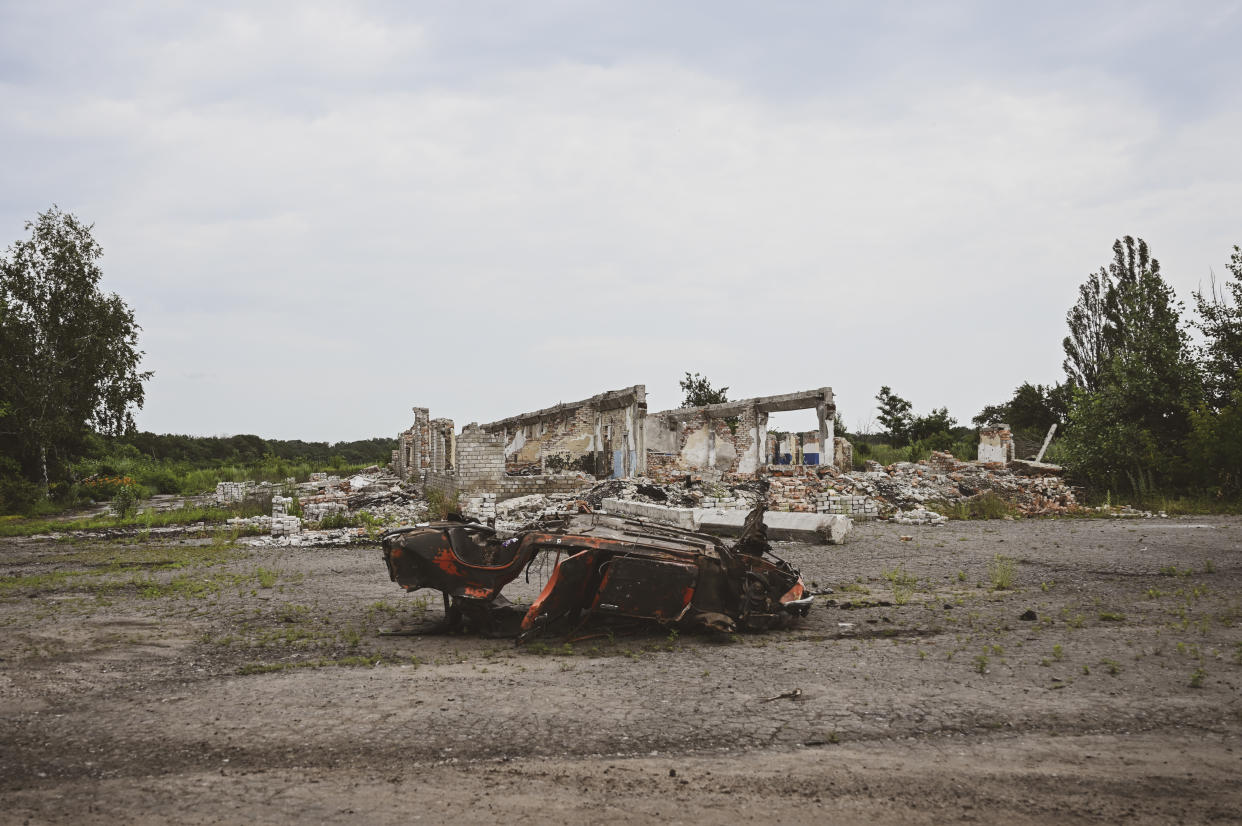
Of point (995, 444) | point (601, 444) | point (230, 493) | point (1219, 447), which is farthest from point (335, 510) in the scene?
point (995, 444)

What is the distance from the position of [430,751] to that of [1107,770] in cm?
307

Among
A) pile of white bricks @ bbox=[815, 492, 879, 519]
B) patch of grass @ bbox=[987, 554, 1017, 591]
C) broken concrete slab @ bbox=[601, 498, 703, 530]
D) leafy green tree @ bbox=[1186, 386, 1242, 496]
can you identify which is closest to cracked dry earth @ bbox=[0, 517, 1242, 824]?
patch of grass @ bbox=[987, 554, 1017, 591]

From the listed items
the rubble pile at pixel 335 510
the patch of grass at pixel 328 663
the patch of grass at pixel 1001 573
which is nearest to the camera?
the patch of grass at pixel 328 663

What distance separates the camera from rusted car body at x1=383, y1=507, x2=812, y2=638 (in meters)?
6.17

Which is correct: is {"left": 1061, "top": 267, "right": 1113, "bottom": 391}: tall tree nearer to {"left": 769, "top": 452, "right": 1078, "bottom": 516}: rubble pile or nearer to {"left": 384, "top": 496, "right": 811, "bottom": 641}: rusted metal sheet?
{"left": 769, "top": 452, "right": 1078, "bottom": 516}: rubble pile

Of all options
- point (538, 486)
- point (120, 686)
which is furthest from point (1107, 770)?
point (538, 486)

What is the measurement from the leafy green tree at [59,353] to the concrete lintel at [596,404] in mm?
13115

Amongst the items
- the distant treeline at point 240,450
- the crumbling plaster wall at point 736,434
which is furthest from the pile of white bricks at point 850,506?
the distant treeline at point 240,450

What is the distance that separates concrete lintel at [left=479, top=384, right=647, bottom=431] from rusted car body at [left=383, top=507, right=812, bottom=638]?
50.3 feet

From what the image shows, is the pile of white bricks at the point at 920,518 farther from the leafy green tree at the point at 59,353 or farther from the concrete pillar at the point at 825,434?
the leafy green tree at the point at 59,353

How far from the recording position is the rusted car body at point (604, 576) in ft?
20.2

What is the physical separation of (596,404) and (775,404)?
5462 millimetres

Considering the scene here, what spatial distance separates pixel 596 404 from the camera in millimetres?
24625

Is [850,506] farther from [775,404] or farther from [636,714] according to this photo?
[636,714]
